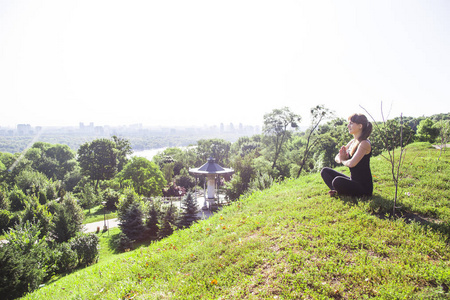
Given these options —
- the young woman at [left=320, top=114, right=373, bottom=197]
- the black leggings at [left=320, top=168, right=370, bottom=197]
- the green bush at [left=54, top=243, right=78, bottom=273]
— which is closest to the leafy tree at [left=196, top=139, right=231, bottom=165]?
the green bush at [left=54, top=243, right=78, bottom=273]

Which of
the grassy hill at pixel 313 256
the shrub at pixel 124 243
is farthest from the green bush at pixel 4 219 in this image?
the grassy hill at pixel 313 256

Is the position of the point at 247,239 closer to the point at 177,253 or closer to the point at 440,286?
the point at 177,253

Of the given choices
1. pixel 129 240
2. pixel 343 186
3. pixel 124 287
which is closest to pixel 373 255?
pixel 343 186

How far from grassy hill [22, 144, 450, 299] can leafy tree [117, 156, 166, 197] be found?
75.3 feet

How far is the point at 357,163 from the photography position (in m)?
4.57

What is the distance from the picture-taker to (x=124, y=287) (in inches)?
156

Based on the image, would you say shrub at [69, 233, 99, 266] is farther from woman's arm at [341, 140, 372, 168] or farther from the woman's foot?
woman's arm at [341, 140, 372, 168]

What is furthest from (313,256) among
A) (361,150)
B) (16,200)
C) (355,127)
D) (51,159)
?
(51,159)

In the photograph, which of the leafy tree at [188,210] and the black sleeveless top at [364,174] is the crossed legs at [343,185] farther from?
the leafy tree at [188,210]

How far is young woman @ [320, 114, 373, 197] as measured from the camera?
4490mm

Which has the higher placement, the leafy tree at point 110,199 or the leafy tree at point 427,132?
the leafy tree at point 427,132

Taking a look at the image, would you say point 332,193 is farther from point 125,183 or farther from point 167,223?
point 125,183

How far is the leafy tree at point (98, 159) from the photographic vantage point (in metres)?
40.5

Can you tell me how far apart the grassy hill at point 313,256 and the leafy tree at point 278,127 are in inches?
944
